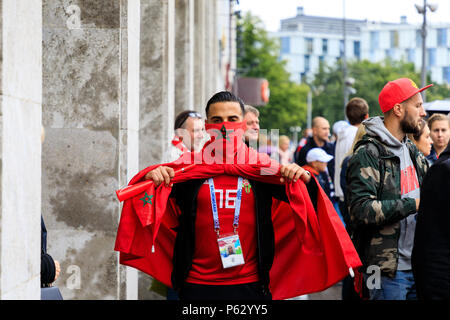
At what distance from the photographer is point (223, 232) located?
13.5ft

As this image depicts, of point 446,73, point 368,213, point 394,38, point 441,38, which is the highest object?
point 394,38

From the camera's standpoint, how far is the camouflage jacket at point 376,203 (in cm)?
476

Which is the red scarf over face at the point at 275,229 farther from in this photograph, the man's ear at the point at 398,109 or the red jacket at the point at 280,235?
the man's ear at the point at 398,109

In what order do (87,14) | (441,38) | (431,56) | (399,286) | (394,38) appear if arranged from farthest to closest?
(394,38), (431,56), (441,38), (87,14), (399,286)

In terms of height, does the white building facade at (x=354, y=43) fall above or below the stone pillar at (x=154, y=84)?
above

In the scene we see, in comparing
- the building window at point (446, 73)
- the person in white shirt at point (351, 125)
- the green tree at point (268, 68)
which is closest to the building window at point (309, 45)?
the building window at point (446, 73)

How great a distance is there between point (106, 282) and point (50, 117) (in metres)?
1.39

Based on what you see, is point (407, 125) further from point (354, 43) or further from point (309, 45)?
point (354, 43)

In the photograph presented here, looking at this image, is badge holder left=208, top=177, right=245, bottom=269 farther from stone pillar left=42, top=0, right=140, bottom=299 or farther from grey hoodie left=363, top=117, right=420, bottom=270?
stone pillar left=42, top=0, right=140, bottom=299

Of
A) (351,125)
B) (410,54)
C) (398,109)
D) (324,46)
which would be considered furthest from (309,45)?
(398,109)

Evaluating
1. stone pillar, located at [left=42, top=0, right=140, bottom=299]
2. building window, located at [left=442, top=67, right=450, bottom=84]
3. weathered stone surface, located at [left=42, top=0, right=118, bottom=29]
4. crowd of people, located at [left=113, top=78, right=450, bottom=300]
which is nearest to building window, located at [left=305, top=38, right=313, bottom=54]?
building window, located at [left=442, top=67, right=450, bottom=84]

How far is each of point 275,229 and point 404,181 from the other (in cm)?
95
